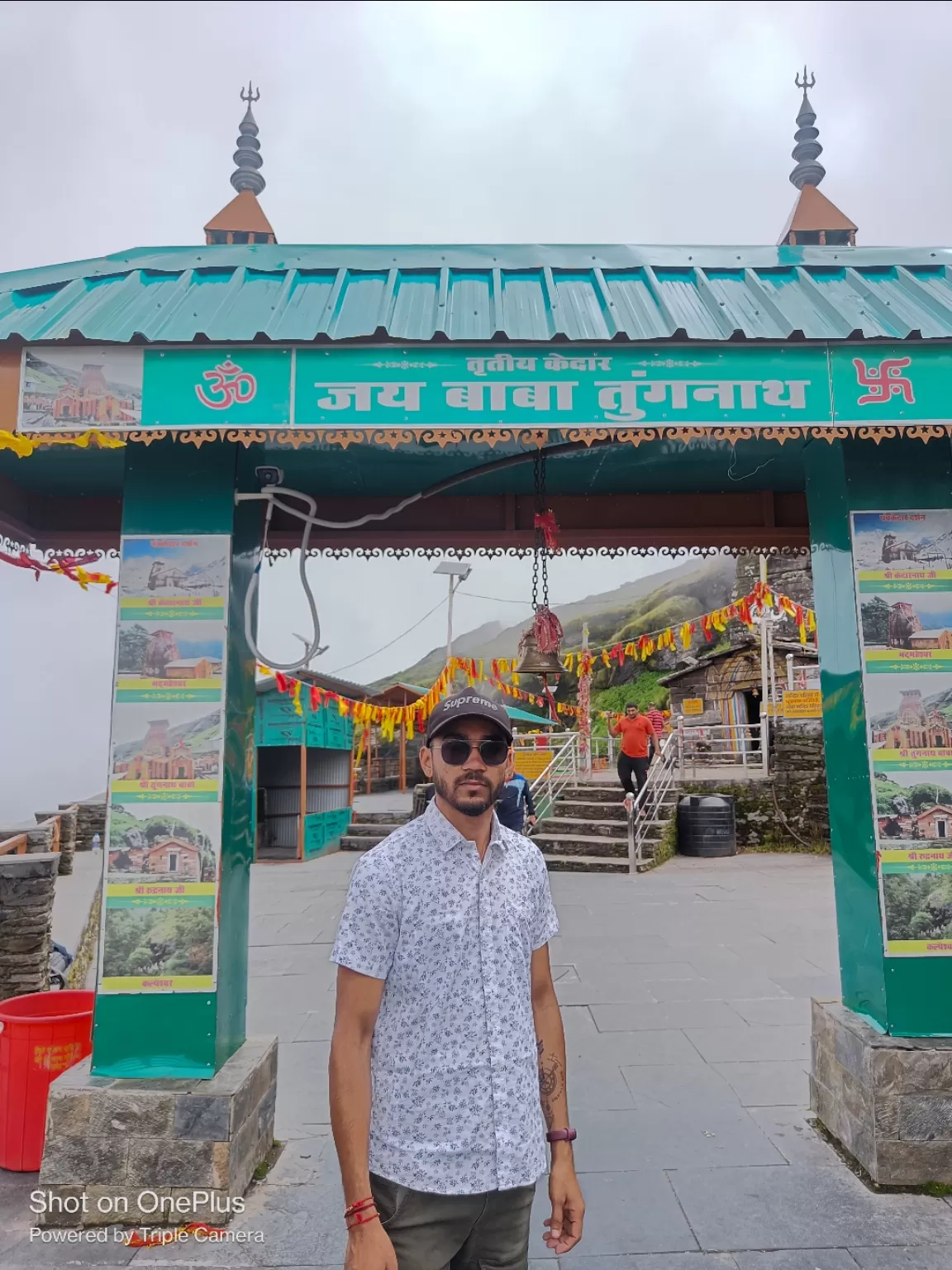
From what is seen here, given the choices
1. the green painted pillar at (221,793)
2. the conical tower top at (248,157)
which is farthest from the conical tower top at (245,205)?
the green painted pillar at (221,793)

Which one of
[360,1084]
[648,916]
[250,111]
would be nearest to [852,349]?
[360,1084]

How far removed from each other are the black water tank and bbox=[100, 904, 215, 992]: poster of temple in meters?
12.0

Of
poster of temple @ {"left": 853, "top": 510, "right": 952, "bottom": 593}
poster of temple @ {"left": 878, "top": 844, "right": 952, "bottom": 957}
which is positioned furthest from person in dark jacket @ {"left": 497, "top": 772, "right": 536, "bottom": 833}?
poster of temple @ {"left": 853, "top": 510, "right": 952, "bottom": 593}

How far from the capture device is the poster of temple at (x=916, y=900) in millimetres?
3715

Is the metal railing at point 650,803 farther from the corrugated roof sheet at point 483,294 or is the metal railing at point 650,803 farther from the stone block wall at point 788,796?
the corrugated roof sheet at point 483,294

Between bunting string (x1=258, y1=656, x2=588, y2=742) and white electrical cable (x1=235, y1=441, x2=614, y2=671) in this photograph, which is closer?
white electrical cable (x1=235, y1=441, x2=614, y2=671)

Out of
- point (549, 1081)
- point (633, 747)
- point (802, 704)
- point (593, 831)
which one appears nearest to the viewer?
point (549, 1081)

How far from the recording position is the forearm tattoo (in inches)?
85.9

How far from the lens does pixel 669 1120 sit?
4336 mm

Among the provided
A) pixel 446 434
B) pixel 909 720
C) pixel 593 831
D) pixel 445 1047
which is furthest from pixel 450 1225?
pixel 593 831

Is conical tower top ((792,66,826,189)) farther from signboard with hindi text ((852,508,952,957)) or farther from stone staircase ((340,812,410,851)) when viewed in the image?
stone staircase ((340,812,410,851))

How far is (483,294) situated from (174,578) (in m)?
2.02

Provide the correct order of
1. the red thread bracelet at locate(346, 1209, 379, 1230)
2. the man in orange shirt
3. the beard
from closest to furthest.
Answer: the red thread bracelet at locate(346, 1209, 379, 1230), the beard, the man in orange shirt

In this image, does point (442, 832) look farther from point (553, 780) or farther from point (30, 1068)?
point (553, 780)
